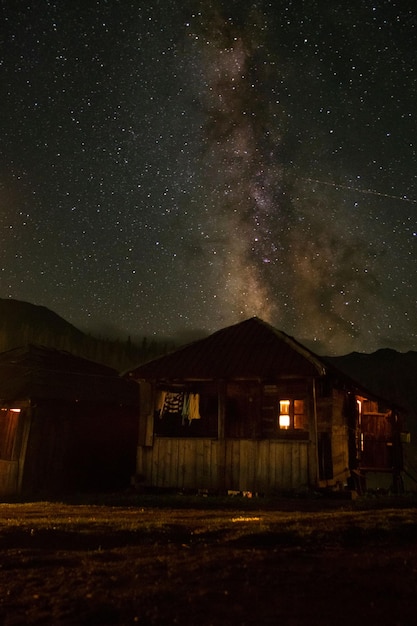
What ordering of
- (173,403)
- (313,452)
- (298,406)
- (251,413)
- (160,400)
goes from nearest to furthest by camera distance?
1. (313,452)
2. (251,413)
3. (160,400)
4. (298,406)
5. (173,403)

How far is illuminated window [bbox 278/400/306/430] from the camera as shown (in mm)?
20281

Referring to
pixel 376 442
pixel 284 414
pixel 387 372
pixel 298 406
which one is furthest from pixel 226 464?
pixel 387 372

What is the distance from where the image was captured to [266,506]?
14.8m

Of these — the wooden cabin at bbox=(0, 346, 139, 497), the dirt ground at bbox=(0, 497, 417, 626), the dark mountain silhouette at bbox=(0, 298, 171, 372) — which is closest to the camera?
the dirt ground at bbox=(0, 497, 417, 626)

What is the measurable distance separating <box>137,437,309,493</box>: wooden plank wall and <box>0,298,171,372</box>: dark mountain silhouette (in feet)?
144

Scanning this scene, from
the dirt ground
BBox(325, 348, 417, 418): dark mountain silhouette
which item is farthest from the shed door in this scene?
the dirt ground

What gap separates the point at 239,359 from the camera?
61.9ft

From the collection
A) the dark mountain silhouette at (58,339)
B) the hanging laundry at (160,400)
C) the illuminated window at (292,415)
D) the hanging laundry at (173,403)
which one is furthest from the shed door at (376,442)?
the dark mountain silhouette at (58,339)

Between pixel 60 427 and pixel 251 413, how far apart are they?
762cm

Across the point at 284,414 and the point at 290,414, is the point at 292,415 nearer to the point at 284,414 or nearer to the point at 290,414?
the point at 290,414

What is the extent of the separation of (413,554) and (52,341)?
4429 inches

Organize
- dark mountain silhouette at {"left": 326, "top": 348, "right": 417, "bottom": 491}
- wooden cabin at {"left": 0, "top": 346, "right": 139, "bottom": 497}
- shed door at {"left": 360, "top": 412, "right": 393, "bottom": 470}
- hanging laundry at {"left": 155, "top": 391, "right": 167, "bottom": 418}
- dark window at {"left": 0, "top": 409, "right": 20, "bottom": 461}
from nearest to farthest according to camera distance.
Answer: hanging laundry at {"left": 155, "top": 391, "right": 167, "bottom": 418} → wooden cabin at {"left": 0, "top": 346, "right": 139, "bottom": 497} → dark window at {"left": 0, "top": 409, "right": 20, "bottom": 461} → shed door at {"left": 360, "top": 412, "right": 393, "bottom": 470} → dark mountain silhouette at {"left": 326, "top": 348, "right": 417, "bottom": 491}

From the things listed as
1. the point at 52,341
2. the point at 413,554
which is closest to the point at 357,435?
the point at 413,554

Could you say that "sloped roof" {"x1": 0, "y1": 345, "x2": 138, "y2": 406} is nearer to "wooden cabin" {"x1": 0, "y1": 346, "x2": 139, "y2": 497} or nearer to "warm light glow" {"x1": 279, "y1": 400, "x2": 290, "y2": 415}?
"wooden cabin" {"x1": 0, "y1": 346, "x2": 139, "y2": 497}
